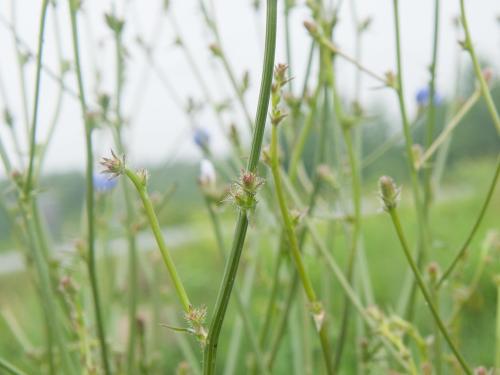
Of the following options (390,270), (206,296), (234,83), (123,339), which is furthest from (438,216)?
(234,83)

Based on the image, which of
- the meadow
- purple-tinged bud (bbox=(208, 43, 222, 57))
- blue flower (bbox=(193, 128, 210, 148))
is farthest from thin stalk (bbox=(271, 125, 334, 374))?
blue flower (bbox=(193, 128, 210, 148))

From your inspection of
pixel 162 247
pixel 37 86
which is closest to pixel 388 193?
pixel 162 247

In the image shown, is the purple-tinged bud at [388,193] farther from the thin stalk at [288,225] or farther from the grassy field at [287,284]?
the grassy field at [287,284]

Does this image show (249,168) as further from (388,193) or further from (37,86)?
(37,86)

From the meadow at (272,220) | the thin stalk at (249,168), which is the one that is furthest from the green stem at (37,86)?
the thin stalk at (249,168)

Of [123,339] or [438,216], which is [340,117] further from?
[438,216]

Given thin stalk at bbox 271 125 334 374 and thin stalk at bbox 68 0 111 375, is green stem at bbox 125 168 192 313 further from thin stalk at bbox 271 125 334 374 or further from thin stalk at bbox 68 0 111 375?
thin stalk at bbox 68 0 111 375
